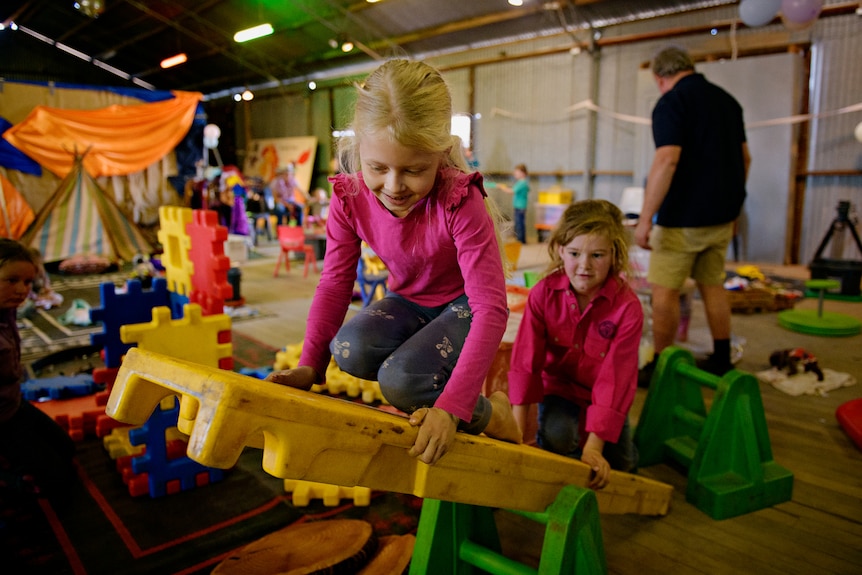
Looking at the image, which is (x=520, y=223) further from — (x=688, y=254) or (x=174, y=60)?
(x=174, y=60)

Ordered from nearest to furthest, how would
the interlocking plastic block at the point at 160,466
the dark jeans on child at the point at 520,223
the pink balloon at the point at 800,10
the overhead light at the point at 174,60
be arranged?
the interlocking plastic block at the point at 160,466
the pink balloon at the point at 800,10
the dark jeans on child at the point at 520,223
the overhead light at the point at 174,60

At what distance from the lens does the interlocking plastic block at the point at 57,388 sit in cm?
282

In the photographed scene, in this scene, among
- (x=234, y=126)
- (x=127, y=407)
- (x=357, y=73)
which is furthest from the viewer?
(x=234, y=126)

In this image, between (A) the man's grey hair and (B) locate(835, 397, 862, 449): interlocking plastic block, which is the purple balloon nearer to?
(A) the man's grey hair

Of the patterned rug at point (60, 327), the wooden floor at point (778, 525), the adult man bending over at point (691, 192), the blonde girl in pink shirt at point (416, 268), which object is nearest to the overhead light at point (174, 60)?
the patterned rug at point (60, 327)

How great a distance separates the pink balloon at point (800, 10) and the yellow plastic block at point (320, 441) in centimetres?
538

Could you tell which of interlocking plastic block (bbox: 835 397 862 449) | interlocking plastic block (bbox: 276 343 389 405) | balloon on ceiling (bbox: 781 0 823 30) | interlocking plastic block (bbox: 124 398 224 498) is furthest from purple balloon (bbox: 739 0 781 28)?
interlocking plastic block (bbox: 124 398 224 498)

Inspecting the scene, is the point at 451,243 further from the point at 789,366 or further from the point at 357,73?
the point at 357,73

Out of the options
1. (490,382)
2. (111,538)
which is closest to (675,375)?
(490,382)

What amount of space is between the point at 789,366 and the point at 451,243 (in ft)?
8.70

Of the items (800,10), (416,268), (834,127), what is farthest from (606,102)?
(416,268)

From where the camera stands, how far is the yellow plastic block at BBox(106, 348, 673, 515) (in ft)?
2.70

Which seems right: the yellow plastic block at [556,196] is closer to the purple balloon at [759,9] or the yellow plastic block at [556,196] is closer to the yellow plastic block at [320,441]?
the purple balloon at [759,9]

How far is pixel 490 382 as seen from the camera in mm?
2174
